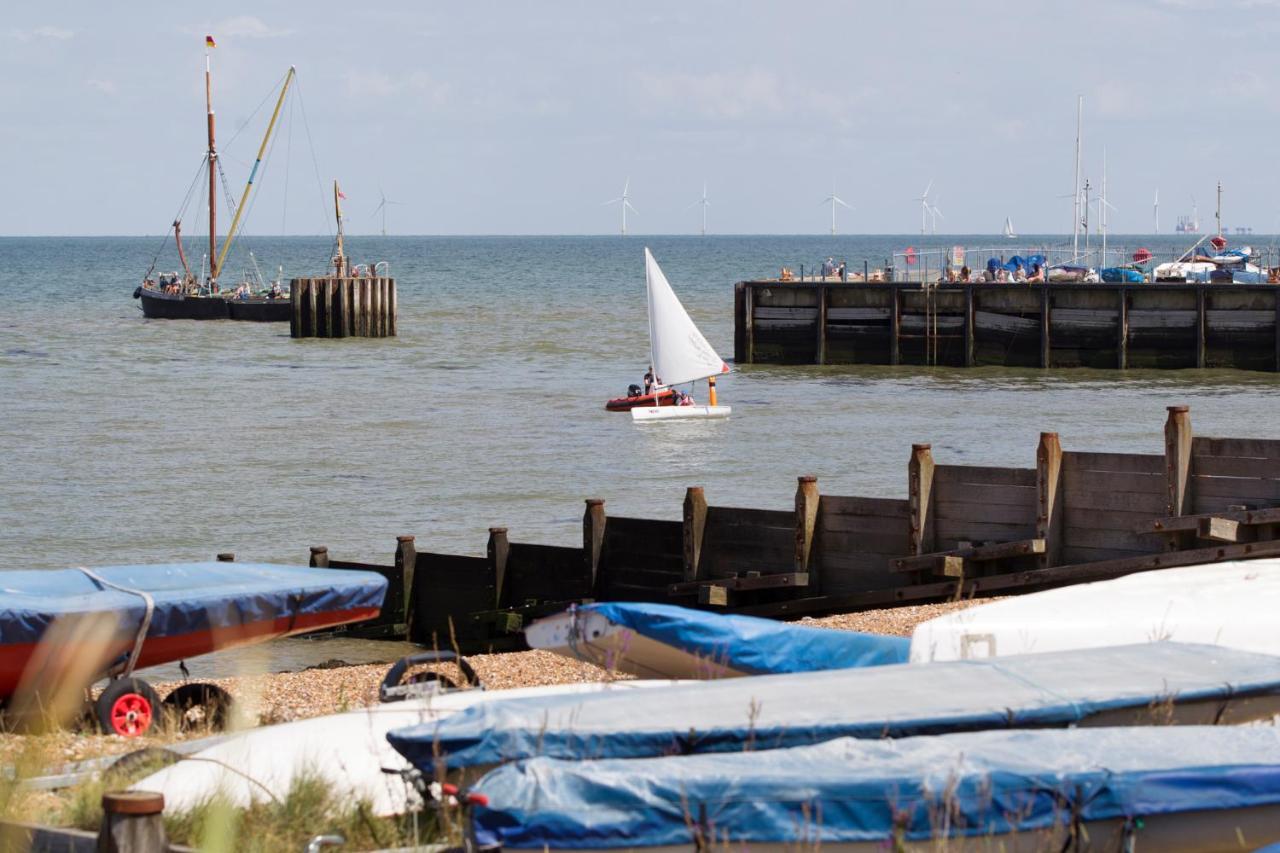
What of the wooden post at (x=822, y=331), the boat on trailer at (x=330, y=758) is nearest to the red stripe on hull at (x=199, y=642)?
the boat on trailer at (x=330, y=758)

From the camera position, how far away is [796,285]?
2430 inches

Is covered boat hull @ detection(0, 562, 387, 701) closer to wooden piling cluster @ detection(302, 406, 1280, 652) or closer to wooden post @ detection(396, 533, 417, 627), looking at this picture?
wooden piling cluster @ detection(302, 406, 1280, 652)

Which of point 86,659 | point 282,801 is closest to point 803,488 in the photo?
point 86,659

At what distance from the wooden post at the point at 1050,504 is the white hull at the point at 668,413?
28122mm

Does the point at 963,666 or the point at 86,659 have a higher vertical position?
the point at 963,666

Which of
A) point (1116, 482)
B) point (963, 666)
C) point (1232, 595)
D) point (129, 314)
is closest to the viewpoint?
point (963, 666)

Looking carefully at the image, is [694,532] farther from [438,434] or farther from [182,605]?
[438,434]

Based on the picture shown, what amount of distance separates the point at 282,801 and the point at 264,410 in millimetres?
42981

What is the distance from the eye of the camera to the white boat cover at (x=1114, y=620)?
39.9ft

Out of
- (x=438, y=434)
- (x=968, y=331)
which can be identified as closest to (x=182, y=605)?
(x=438, y=434)

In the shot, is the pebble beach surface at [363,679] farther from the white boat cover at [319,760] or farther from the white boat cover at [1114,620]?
the white boat cover at [1114,620]

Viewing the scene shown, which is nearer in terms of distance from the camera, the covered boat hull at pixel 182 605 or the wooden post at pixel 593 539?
the covered boat hull at pixel 182 605

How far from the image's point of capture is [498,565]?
20.6 metres

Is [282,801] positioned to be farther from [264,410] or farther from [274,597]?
[264,410]
